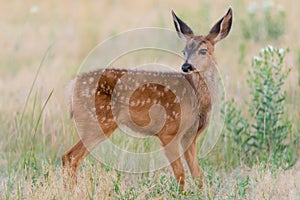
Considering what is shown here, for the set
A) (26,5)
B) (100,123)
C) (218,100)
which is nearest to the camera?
(100,123)

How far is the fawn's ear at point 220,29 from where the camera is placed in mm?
6898

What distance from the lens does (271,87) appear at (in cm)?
735

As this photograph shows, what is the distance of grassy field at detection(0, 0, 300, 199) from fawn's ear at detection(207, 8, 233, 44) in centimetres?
117

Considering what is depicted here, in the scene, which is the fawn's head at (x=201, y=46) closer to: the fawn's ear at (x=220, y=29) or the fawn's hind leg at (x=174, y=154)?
the fawn's ear at (x=220, y=29)

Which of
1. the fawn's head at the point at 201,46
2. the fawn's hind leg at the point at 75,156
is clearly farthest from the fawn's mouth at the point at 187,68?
the fawn's hind leg at the point at 75,156

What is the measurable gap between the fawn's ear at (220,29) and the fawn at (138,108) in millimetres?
19

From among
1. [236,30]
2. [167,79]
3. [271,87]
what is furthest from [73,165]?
[236,30]

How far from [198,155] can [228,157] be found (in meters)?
0.31

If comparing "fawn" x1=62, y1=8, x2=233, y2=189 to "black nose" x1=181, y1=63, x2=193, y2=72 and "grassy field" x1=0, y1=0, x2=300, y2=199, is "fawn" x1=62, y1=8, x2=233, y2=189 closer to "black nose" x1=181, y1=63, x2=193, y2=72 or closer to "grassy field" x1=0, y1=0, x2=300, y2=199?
"black nose" x1=181, y1=63, x2=193, y2=72

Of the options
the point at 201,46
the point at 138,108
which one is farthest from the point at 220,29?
the point at 138,108

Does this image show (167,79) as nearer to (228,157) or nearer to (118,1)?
(228,157)

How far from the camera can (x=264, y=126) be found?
7410 millimetres

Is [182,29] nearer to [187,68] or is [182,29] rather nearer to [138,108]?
[187,68]

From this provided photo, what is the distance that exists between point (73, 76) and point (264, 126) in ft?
8.25
